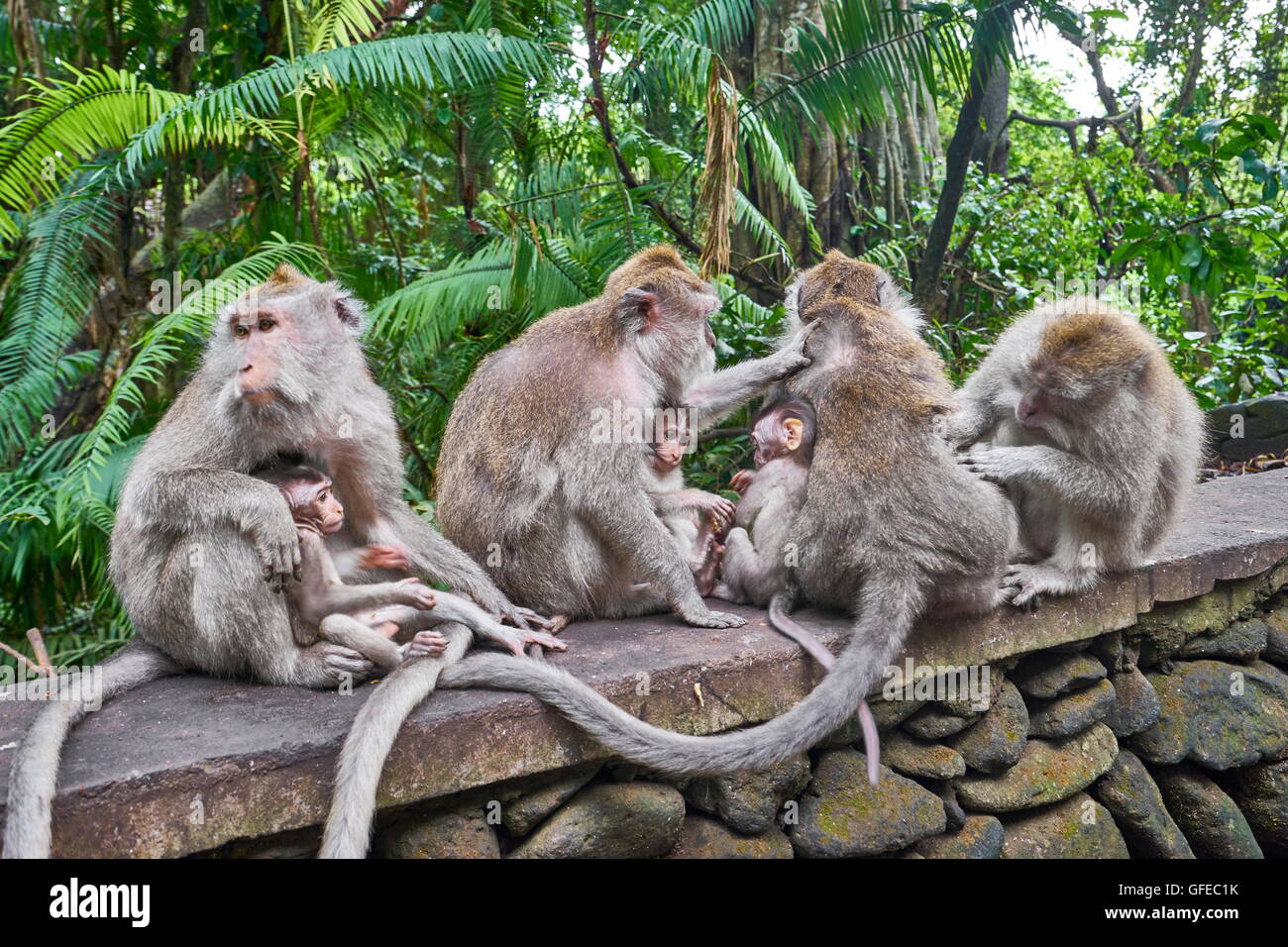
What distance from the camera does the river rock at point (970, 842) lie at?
3.24m

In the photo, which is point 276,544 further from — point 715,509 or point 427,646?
point 715,509

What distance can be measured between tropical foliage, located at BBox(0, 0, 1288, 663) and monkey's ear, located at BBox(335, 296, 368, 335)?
1.76m

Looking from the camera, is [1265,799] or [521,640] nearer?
[521,640]

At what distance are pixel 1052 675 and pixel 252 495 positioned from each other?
290cm

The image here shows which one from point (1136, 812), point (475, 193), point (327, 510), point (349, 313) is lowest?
point (1136, 812)

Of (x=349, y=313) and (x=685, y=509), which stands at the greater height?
(x=349, y=313)

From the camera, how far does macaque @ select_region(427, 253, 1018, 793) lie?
121 inches

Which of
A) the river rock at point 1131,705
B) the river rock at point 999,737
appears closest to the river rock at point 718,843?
the river rock at point 999,737

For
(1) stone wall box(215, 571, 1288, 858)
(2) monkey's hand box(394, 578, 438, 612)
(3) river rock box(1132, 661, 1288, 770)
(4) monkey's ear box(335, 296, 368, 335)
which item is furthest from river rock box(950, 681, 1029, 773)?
(4) monkey's ear box(335, 296, 368, 335)

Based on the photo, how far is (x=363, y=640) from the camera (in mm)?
2861

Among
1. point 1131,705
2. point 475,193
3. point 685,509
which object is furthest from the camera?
point 475,193

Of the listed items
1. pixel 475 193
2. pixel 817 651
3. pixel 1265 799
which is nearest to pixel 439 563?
pixel 817 651

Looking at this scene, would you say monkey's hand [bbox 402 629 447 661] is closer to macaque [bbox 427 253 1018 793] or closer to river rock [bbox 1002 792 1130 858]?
macaque [bbox 427 253 1018 793]
